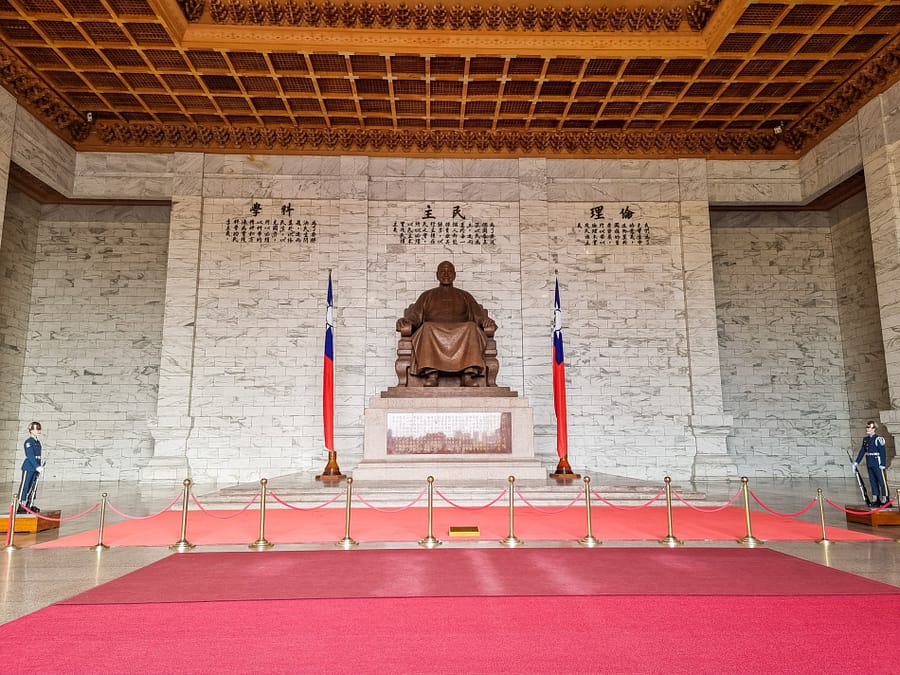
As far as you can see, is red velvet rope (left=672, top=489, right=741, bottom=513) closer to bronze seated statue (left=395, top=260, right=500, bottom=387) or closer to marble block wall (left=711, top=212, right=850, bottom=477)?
bronze seated statue (left=395, top=260, right=500, bottom=387)

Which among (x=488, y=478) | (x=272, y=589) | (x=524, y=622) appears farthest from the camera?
(x=488, y=478)

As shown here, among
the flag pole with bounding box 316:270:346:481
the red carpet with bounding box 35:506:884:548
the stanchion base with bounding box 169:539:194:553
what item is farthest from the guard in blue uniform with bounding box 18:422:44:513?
the flag pole with bounding box 316:270:346:481

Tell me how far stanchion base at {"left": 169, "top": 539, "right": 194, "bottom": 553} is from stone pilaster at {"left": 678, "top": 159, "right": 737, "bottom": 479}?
6.94 meters

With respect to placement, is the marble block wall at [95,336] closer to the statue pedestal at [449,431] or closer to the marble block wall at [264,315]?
the marble block wall at [264,315]

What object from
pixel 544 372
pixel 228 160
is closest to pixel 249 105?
pixel 228 160

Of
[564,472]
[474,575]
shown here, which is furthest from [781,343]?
[474,575]

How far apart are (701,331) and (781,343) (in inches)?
77.0

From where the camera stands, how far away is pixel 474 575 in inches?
124

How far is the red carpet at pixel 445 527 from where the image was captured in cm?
426

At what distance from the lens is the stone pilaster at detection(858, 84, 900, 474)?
24.6 feet

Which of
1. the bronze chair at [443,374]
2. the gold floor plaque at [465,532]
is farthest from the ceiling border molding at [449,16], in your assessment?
the gold floor plaque at [465,532]

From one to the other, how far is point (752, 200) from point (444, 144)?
4786 mm

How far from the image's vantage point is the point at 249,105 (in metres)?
8.68

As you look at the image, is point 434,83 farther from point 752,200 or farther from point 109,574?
point 109,574
